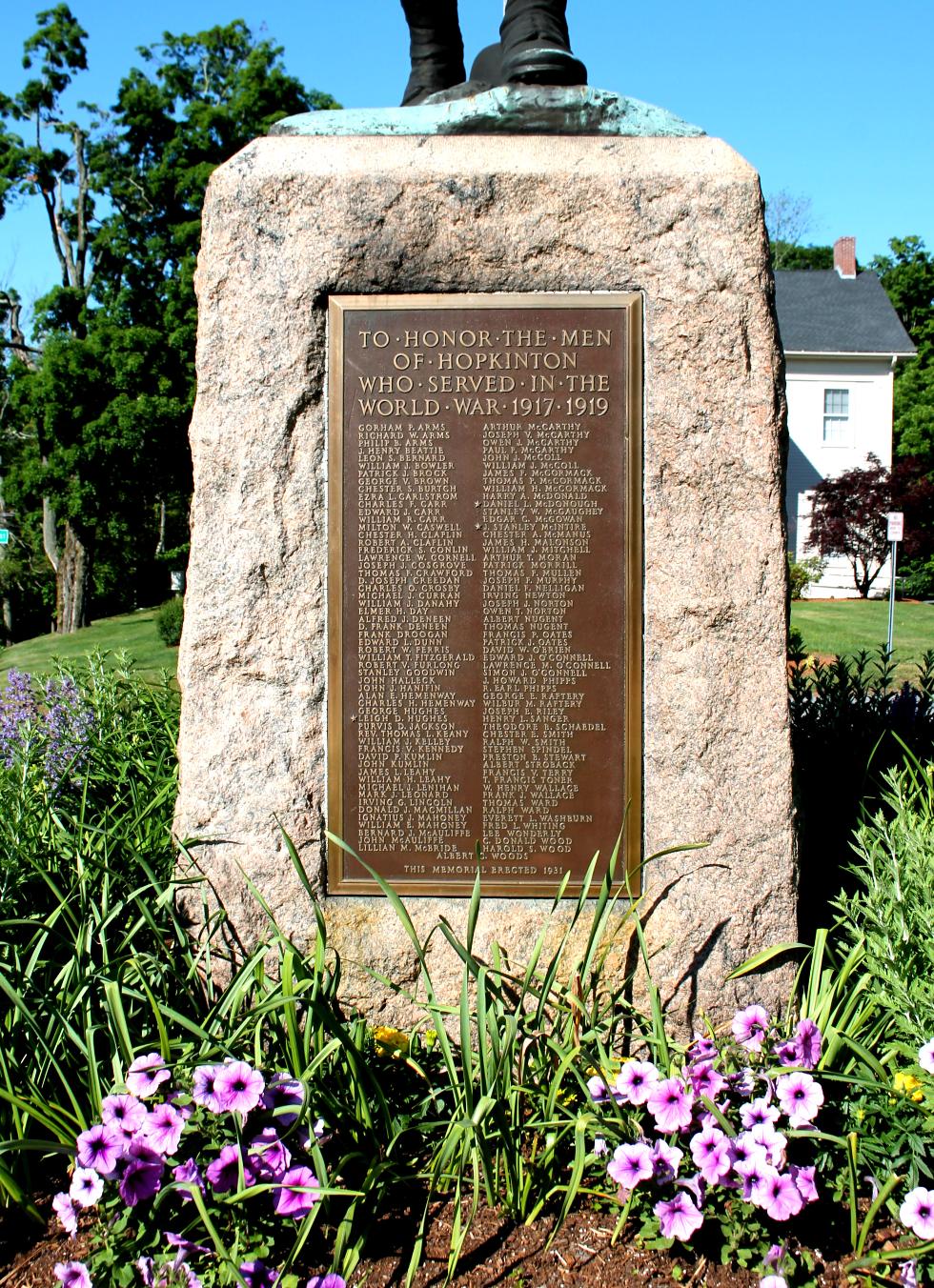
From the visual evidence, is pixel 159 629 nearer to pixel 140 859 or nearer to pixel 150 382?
pixel 150 382

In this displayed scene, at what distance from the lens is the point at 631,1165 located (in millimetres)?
2387

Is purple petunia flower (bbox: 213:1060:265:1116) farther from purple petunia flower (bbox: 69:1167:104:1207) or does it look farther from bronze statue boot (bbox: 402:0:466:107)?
bronze statue boot (bbox: 402:0:466:107)

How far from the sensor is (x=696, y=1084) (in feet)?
8.36

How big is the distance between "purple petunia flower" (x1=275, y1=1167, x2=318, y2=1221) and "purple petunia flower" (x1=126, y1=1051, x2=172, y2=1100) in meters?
0.37

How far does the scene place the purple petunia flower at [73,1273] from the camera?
220cm

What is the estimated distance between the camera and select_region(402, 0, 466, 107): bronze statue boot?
3.84m

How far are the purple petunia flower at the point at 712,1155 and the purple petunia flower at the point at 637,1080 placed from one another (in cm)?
15

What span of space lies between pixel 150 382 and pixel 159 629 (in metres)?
6.59

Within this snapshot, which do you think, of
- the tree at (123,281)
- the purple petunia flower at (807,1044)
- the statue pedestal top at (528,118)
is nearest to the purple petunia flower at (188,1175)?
the purple petunia flower at (807,1044)

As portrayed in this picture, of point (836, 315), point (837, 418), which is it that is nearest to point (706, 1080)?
point (837, 418)

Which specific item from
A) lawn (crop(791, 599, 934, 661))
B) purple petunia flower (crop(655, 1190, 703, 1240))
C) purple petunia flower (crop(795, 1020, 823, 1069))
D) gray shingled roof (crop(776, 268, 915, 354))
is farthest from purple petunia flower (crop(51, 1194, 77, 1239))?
gray shingled roof (crop(776, 268, 915, 354))

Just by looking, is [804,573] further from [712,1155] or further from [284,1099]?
[284,1099]

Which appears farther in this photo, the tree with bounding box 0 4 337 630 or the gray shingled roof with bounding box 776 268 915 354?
the gray shingled roof with bounding box 776 268 915 354

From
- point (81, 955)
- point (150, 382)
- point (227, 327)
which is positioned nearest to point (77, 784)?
point (81, 955)
